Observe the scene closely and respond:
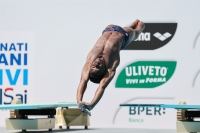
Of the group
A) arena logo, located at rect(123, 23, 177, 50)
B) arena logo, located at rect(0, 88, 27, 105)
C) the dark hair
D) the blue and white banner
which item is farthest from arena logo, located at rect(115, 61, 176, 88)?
the dark hair

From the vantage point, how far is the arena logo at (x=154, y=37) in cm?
1722

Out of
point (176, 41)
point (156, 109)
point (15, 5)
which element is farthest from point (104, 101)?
point (15, 5)

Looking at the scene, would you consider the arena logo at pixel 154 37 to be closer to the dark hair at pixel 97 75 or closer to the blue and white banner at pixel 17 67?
the blue and white banner at pixel 17 67

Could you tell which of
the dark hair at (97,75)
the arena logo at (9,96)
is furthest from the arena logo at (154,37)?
the dark hair at (97,75)

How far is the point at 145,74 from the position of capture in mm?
17250

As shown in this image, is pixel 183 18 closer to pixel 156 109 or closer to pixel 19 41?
pixel 156 109

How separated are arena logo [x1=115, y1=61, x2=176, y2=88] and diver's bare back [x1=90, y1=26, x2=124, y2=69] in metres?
6.39

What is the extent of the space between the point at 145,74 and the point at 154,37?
1044 millimetres

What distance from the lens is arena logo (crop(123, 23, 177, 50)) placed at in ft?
56.5

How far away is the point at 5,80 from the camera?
1778 cm

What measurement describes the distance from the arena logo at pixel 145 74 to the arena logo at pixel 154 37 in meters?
0.45

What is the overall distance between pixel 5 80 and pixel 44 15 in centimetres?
213

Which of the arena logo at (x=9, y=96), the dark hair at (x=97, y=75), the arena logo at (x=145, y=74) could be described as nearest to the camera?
the dark hair at (x=97, y=75)

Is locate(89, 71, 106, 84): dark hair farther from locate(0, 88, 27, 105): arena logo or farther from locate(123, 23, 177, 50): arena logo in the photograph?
locate(0, 88, 27, 105): arena logo
